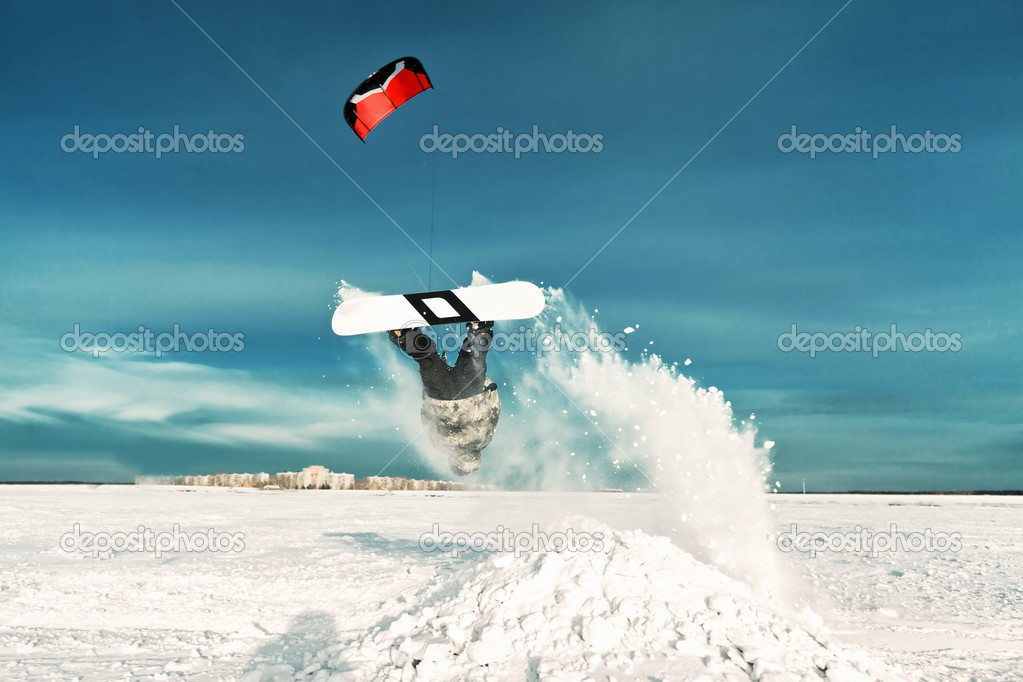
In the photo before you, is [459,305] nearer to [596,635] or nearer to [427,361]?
[427,361]

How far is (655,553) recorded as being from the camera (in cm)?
933

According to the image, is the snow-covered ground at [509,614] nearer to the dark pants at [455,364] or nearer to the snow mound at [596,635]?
the snow mound at [596,635]

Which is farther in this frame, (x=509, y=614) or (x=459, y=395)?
(x=459, y=395)

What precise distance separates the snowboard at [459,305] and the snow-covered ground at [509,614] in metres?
3.75

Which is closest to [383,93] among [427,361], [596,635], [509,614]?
[427,361]

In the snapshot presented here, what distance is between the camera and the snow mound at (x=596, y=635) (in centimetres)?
694

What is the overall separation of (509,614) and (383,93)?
8.54m

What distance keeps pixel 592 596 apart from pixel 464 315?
4.56 meters

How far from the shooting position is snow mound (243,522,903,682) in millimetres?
6938

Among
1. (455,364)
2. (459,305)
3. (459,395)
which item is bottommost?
(459,395)

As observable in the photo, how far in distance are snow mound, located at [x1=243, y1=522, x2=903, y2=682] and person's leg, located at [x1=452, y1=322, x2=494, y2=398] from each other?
362 centimetres

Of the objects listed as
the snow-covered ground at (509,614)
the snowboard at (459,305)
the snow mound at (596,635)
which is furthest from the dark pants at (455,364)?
the snow mound at (596,635)

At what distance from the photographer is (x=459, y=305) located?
9883mm

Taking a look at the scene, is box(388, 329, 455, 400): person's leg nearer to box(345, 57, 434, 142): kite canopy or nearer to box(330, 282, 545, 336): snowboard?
box(330, 282, 545, 336): snowboard
